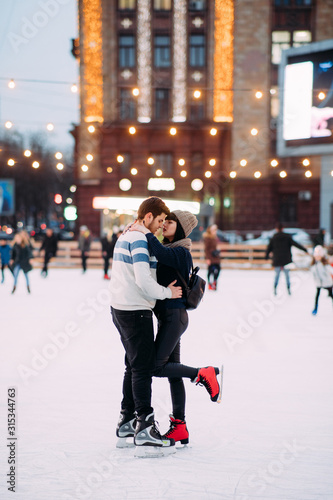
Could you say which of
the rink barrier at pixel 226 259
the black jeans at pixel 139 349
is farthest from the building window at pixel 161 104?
the black jeans at pixel 139 349

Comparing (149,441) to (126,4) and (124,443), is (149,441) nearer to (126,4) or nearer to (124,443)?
→ (124,443)

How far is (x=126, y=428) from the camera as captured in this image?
12.6ft

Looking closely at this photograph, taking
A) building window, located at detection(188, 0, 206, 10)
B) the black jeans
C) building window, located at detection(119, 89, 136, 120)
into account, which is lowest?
the black jeans

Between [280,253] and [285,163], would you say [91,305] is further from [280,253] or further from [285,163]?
[285,163]

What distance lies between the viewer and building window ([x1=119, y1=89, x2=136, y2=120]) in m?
32.1

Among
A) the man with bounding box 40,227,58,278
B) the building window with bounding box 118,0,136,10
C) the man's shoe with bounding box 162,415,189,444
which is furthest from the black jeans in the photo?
the building window with bounding box 118,0,136,10

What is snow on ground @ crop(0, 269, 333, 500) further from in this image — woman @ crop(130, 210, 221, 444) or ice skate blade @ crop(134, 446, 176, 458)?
woman @ crop(130, 210, 221, 444)

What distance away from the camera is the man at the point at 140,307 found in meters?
3.55

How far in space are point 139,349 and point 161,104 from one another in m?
30.4

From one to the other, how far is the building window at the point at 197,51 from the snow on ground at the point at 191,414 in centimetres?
2567

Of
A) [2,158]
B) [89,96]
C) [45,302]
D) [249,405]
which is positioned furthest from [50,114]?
[249,405]

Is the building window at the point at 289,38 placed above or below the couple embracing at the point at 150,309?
above

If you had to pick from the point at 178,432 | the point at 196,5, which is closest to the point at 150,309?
the point at 178,432

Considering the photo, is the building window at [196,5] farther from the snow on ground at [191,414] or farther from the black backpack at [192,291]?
the black backpack at [192,291]
